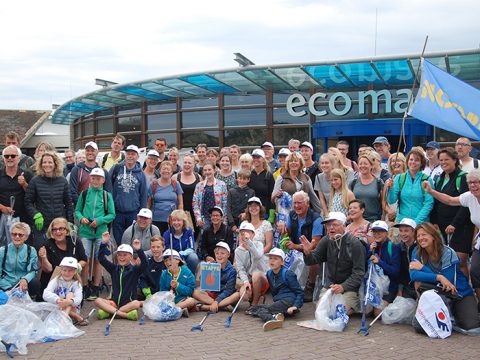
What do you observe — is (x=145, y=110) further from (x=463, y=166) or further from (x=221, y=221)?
(x=463, y=166)

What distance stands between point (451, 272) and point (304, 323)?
1.72 metres

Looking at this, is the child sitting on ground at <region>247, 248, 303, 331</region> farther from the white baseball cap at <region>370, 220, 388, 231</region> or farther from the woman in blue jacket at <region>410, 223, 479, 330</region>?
the woman in blue jacket at <region>410, 223, 479, 330</region>

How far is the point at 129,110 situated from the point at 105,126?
229cm

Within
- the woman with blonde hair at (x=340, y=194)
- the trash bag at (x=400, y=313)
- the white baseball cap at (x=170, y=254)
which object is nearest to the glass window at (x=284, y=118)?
the woman with blonde hair at (x=340, y=194)

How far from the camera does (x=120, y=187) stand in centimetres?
811

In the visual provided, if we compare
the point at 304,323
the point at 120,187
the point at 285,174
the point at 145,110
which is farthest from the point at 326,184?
the point at 145,110

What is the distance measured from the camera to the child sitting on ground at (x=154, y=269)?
7203 mm

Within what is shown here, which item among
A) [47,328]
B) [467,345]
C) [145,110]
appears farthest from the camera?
[145,110]

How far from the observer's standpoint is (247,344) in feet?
18.4

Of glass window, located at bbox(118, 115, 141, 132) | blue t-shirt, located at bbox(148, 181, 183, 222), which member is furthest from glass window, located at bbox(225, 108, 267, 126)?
blue t-shirt, located at bbox(148, 181, 183, 222)

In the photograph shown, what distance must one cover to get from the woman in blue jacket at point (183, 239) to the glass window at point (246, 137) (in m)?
12.3

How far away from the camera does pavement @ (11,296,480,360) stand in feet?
17.3

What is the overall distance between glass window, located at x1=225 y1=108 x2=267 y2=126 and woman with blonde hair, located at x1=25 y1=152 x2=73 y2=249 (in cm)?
1301

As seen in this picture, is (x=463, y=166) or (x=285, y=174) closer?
(x=463, y=166)
